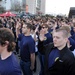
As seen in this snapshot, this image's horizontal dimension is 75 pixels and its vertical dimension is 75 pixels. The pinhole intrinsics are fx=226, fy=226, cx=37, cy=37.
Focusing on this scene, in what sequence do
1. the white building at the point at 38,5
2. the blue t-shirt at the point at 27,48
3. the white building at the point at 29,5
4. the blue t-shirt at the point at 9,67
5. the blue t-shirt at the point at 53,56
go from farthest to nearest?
the white building at the point at 38,5 → the white building at the point at 29,5 → the blue t-shirt at the point at 27,48 → the blue t-shirt at the point at 53,56 → the blue t-shirt at the point at 9,67

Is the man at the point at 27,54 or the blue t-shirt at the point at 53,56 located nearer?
the blue t-shirt at the point at 53,56

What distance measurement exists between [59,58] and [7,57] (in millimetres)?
990

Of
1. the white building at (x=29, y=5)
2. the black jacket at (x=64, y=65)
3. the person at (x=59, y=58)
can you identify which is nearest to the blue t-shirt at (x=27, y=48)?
the person at (x=59, y=58)

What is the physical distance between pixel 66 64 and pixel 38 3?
165 meters

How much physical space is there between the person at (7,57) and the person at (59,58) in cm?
84

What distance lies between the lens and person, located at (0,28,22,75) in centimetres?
291

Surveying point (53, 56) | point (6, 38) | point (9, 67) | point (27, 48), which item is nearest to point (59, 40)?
point (53, 56)

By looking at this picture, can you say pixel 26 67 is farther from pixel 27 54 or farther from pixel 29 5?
pixel 29 5

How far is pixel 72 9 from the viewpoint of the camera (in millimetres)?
23578

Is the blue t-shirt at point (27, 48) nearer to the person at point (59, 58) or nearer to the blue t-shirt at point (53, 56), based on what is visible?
the person at point (59, 58)

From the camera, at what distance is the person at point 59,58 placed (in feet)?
11.8

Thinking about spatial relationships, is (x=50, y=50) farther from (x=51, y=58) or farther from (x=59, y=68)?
(x=59, y=68)

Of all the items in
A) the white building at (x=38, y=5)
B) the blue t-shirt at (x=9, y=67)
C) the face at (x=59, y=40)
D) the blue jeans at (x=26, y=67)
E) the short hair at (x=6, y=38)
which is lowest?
the white building at (x=38, y=5)

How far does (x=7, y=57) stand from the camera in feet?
9.91
